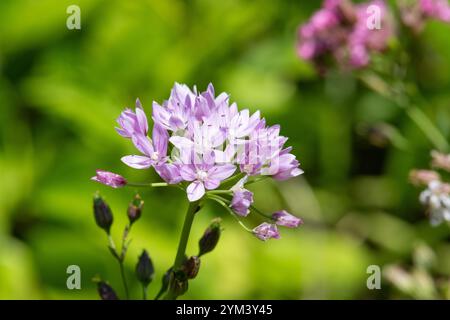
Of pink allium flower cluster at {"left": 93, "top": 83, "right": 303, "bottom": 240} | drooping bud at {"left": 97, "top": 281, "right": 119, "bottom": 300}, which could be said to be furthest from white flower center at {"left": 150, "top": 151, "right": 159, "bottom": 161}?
drooping bud at {"left": 97, "top": 281, "right": 119, "bottom": 300}

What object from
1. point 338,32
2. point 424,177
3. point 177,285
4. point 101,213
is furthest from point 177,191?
point 177,285

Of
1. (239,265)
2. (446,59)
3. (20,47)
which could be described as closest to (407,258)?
(239,265)

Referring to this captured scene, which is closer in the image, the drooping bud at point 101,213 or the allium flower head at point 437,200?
the drooping bud at point 101,213

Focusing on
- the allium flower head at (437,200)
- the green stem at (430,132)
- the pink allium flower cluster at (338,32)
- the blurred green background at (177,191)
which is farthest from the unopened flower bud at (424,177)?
the blurred green background at (177,191)

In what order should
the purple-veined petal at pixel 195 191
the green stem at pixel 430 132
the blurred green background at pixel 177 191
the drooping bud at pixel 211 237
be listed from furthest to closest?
the blurred green background at pixel 177 191 < the green stem at pixel 430 132 < the drooping bud at pixel 211 237 < the purple-veined petal at pixel 195 191

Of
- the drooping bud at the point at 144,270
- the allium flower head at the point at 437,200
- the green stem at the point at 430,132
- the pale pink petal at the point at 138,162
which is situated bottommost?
the drooping bud at the point at 144,270

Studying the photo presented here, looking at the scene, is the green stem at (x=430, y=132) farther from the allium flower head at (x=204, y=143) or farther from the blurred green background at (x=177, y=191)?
the allium flower head at (x=204, y=143)

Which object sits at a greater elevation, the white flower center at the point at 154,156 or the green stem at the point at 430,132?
the green stem at the point at 430,132
